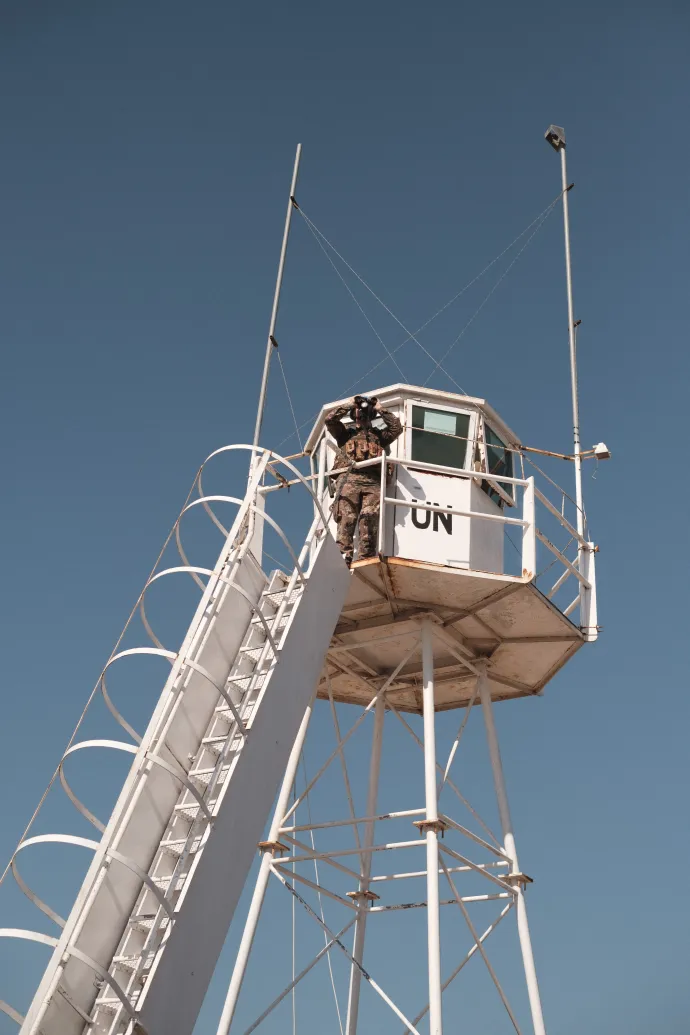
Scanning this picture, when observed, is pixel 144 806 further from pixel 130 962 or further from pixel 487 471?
pixel 487 471

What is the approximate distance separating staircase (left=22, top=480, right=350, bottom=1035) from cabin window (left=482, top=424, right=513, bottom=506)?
6.71 metres

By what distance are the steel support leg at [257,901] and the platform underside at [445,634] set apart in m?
1.55

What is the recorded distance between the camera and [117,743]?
10711 mm

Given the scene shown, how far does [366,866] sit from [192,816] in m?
8.94

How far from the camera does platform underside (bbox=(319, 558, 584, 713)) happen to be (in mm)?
17906

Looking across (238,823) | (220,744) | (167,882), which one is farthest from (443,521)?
(167,882)

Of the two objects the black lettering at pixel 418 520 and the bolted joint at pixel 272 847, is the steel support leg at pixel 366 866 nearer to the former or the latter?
the bolted joint at pixel 272 847

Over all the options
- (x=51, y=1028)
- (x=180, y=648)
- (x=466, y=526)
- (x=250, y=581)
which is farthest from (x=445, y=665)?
(x=51, y=1028)

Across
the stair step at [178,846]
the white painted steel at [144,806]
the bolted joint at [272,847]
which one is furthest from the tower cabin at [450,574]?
the stair step at [178,846]

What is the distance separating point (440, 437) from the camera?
792 inches

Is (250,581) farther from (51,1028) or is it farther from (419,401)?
(419,401)

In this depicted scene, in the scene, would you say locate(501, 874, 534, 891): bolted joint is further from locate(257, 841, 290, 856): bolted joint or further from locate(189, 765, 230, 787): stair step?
locate(189, 765, 230, 787): stair step

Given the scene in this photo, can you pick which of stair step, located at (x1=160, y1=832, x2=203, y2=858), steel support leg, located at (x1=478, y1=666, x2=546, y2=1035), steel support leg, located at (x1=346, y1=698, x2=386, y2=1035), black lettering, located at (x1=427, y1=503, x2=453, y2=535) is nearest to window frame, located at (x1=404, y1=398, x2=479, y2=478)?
black lettering, located at (x1=427, y1=503, x2=453, y2=535)

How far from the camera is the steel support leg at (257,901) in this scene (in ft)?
54.6
